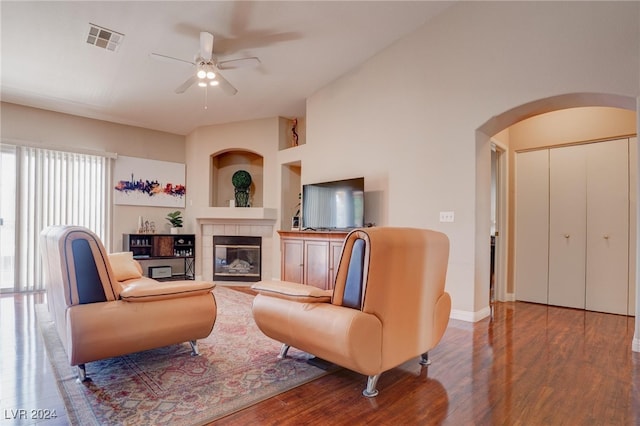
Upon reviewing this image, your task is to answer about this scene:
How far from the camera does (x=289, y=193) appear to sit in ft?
20.5

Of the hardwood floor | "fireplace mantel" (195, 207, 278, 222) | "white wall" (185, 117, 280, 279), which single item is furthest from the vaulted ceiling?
the hardwood floor

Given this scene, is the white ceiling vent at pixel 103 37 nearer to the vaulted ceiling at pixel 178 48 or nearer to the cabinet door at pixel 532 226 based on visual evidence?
the vaulted ceiling at pixel 178 48

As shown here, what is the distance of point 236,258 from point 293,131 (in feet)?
8.56

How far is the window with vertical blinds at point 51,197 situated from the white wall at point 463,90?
14.2ft

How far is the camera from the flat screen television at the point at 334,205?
4.45 meters

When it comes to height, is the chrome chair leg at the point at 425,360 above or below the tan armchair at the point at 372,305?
below

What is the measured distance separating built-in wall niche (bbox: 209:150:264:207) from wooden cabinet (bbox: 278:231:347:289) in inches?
79.0

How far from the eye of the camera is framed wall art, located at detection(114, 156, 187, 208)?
6203 millimetres

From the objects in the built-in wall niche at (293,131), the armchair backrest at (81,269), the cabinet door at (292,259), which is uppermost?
the built-in wall niche at (293,131)

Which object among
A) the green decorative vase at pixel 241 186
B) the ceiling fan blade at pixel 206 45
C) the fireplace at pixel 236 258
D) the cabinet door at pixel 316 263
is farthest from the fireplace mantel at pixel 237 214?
the ceiling fan blade at pixel 206 45

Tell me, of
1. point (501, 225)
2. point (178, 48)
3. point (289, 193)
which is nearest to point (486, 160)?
point (501, 225)

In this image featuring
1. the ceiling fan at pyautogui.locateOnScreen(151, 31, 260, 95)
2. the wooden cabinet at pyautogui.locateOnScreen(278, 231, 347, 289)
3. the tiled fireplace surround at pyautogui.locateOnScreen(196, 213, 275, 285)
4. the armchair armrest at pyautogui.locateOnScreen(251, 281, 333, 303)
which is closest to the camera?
the armchair armrest at pyautogui.locateOnScreen(251, 281, 333, 303)

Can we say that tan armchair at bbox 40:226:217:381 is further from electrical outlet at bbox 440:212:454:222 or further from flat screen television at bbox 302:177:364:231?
electrical outlet at bbox 440:212:454:222

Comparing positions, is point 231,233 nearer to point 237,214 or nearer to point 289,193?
point 237,214
